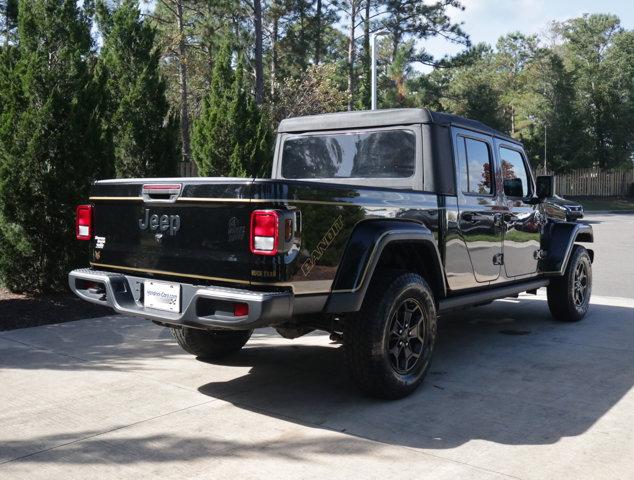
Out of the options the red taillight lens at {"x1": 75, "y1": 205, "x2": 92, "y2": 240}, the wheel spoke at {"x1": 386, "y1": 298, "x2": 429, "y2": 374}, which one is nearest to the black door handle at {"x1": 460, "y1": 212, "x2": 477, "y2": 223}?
the wheel spoke at {"x1": 386, "y1": 298, "x2": 429, "y2": 374}

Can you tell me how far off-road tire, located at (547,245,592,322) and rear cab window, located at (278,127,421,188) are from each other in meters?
2.80

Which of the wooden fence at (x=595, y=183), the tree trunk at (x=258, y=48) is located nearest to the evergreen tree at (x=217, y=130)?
the tree trunk at (x=258, y=48)

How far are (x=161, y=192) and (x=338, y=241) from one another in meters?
1.21

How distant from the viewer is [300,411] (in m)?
4.32

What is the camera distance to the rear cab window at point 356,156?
5219mm

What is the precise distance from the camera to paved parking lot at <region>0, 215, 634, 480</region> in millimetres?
3506

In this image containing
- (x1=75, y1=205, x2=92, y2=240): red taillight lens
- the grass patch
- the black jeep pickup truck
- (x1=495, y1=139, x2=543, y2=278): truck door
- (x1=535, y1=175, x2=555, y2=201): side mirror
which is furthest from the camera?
the grass patch

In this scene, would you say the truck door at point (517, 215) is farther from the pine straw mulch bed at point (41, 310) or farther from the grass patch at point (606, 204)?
the grass patch at point (606, 204)

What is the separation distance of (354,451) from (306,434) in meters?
0.37

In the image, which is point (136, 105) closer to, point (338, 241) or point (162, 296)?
point (162, 296)

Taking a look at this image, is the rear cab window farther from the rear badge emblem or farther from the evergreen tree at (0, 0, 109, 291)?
the evergreen tree at (0, 0, 109, 291)

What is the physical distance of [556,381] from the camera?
5.00m

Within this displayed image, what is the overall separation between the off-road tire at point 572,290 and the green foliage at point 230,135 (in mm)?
7358

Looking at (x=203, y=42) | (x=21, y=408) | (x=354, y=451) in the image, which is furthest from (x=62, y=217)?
(x=203, y=42)
